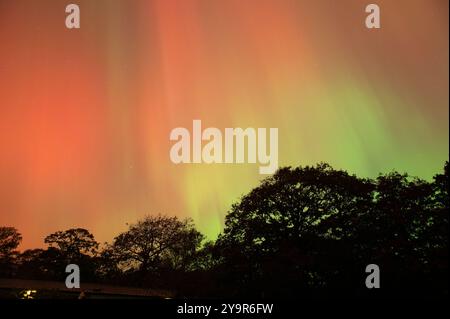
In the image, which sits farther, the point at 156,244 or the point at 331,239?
the point at 156,244

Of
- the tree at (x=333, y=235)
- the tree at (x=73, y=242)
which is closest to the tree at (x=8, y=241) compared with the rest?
the tree at (x=73, y=242)

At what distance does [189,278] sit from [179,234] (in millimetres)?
18167

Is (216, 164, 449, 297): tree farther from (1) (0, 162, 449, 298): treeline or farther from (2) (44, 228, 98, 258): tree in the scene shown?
(2) (44, 228, 98, 258): tree

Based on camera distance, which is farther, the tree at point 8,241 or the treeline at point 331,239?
the tree at point 8,241

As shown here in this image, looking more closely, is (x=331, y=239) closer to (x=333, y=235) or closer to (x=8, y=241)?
(x=333, y=235)

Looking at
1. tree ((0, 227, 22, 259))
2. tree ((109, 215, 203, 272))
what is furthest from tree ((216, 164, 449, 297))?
tree ((0, 227, 22, 259))

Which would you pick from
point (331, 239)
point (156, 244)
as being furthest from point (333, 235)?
point (156, 244)

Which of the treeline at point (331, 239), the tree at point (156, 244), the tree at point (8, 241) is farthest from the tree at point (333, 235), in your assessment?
the tree at point (8, 241)

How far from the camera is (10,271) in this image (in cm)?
Answer: 7194

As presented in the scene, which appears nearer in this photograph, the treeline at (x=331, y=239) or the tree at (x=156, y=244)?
the treeline at (x=331, y=239)

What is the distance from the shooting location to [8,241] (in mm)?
74625

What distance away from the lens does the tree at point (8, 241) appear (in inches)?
2897

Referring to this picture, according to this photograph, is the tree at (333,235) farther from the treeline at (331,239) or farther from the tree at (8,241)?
the tree at (8,241)
